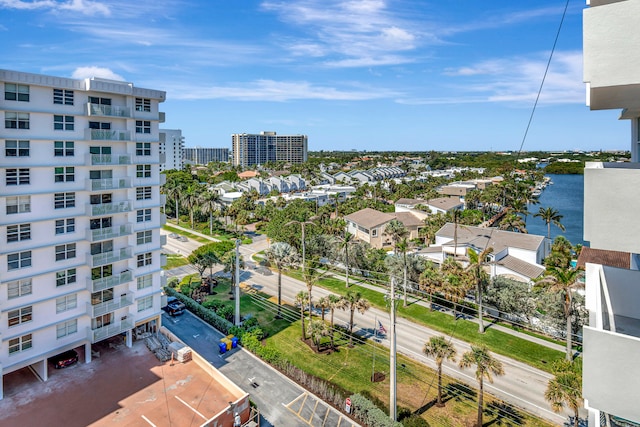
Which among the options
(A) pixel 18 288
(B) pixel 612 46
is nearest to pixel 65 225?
(A) pixel 18 288

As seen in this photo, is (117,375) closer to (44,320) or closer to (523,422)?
(44,320)

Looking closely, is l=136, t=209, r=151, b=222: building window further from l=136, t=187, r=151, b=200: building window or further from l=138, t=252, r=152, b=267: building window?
l=138, t=252, r=152, b=267: building window

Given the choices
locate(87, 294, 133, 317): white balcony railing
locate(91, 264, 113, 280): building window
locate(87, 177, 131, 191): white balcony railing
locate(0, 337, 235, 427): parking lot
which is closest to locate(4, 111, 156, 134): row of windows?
locate(87, 177, 131, 191): white balcony railing

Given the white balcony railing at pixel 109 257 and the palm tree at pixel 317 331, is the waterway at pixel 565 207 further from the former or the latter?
the white balcony railing at pixel 109 257

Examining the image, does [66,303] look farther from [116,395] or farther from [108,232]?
[116,395]

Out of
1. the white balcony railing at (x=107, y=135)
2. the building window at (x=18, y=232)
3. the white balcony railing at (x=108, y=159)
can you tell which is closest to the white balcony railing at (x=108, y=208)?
Answer: the white balcony railing at (x=108, y=159)

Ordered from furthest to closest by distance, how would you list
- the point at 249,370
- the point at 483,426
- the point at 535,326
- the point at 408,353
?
the point at 535,326 → the point at 408,353 → the point at 249,370 → the point at 483,426

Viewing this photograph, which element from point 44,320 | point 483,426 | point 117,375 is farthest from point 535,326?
point 44,320
